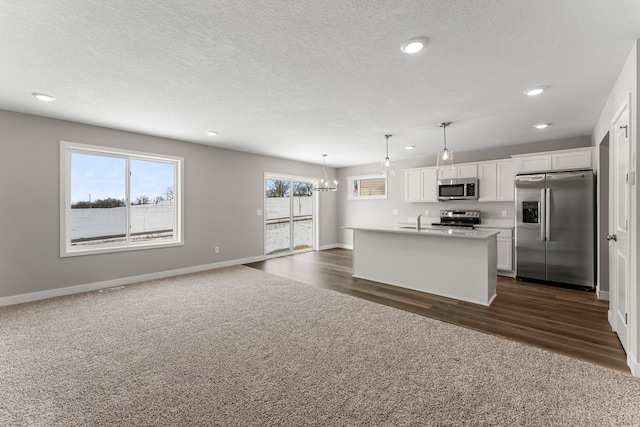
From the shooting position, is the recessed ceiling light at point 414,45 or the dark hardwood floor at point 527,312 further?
the dark hardwood floor at point 527,312

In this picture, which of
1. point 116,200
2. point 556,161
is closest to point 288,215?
point 116,200

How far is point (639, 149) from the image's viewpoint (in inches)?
81.1

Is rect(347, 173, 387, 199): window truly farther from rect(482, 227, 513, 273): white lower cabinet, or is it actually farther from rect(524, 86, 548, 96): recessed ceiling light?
rect(524, 86, 548, 96): recessed ceiling light

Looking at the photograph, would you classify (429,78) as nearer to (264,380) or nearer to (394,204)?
(264,380)

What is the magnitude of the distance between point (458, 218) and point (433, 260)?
234cm

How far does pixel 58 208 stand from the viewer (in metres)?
→ 3.87

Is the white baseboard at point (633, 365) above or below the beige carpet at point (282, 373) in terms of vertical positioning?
above

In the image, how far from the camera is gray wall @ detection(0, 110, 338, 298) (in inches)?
140

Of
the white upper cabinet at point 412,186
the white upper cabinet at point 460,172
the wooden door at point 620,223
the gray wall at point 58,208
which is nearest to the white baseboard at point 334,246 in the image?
the gray wall at point 58,208

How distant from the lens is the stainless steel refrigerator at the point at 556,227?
417 centimetres

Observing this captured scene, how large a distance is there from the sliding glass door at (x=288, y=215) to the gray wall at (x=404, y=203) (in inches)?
46.9

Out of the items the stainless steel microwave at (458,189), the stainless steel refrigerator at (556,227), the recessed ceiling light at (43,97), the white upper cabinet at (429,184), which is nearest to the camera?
the recessed ceiling light at (43,97)

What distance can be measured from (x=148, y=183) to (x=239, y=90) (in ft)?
10.1

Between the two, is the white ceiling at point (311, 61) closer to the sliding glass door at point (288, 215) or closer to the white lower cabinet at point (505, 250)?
the white lower cabinet at point (505, 250)
